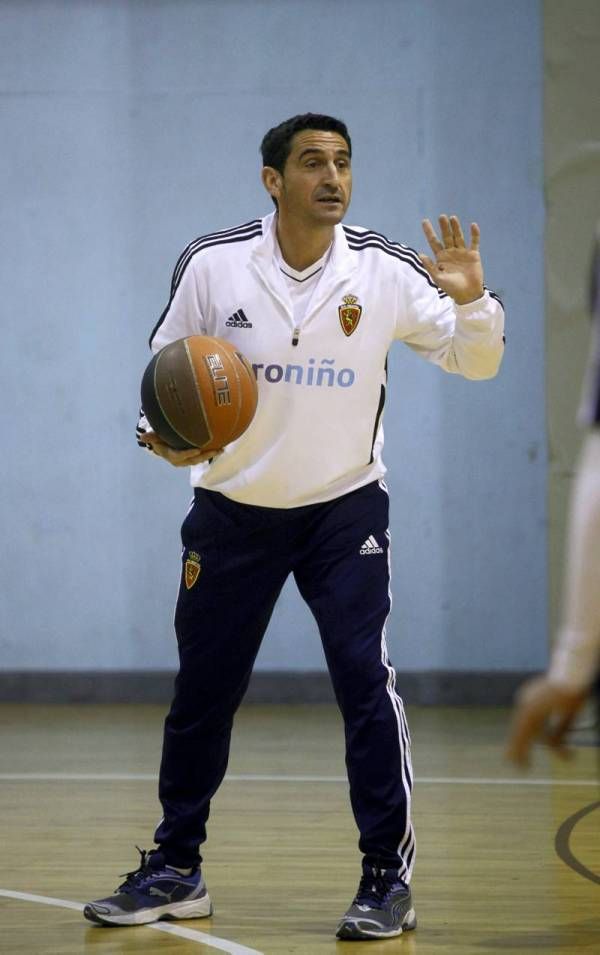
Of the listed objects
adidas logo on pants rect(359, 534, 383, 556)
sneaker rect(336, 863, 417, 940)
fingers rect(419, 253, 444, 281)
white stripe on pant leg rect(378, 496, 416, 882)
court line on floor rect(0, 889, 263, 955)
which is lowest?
court line on floor rect(0, 889, 263, 955)

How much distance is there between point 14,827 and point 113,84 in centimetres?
456

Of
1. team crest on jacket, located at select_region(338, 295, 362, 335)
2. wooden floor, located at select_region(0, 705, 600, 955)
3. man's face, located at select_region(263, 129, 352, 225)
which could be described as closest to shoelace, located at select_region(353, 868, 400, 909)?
wooden floor, located at select_region(0, 705, 600, 955)

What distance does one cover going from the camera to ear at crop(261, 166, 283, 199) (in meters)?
4.08

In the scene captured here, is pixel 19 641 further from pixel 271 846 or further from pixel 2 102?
pixel 271 846

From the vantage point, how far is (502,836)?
16.4ft

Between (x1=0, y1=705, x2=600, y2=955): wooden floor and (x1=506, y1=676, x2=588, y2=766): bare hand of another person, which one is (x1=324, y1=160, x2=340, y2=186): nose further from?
(x1=506, y1=676, x2=588, y2=766): bare hand of another person

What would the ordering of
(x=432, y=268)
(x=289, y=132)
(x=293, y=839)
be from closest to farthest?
(x=432, y=268) → (x=289, y=132) → (x=293, y=839)

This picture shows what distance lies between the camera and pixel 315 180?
3.96m

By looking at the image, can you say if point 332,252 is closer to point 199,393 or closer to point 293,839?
point 199,393

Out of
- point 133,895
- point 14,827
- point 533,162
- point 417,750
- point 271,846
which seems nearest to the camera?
point 133,895

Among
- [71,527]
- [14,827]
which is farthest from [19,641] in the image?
[14,827]

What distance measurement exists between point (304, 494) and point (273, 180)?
0.87 m

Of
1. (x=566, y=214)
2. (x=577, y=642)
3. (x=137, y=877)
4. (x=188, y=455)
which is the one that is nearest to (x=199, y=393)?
(x=188, y=455)

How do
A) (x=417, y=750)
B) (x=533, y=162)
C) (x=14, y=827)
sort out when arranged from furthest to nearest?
(x=533, y=162), (x=417, y=750), (x=14, y=827)
